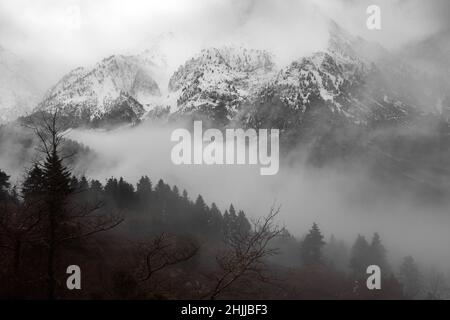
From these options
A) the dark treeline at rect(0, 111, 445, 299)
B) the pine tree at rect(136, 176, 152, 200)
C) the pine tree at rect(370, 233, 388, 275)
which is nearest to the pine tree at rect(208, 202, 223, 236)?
the dark treeline at rect(0, 111, 445, 299)

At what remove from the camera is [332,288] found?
205ft

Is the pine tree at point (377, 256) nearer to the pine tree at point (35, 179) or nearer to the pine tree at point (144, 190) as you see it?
the pine tree at point (144, 190)

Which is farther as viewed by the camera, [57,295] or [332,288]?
[332,288]

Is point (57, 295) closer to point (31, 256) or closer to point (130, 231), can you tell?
point (31, 256)

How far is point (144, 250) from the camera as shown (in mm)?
21125

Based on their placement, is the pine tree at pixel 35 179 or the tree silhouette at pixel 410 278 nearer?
the pine tree at pixel 35 179

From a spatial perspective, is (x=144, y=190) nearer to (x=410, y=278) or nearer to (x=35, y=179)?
(x=410, y=278)

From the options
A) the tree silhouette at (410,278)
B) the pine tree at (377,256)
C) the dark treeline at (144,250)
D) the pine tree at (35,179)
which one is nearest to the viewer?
the dark treeline at (144,250)

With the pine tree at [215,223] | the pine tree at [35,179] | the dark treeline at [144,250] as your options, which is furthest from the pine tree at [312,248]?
the pine tree at [35,179]

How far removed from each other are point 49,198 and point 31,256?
10.3m

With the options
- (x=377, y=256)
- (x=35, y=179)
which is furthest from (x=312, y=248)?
(x=35, y=179)

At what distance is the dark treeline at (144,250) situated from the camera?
53.1 feet
